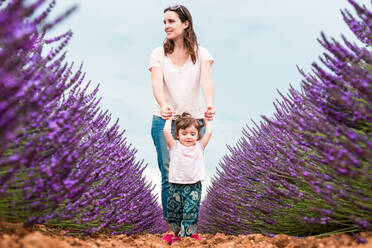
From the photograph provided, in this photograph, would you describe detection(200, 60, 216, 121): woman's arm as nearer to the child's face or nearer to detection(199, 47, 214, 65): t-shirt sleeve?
detection(199, 47, 214, 65): t-shirt sleeve

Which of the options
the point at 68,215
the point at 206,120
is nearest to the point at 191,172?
the point at 206,120

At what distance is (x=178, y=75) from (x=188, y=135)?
0.65 m

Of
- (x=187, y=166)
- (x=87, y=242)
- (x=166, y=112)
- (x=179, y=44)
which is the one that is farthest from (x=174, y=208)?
(x=179, y=44)

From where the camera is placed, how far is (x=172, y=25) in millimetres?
3865

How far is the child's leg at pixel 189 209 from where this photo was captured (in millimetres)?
3586

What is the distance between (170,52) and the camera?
401cm

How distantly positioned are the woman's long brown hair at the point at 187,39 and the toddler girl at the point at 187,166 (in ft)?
2.30

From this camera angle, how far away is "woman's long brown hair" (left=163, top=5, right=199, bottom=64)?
392 cm

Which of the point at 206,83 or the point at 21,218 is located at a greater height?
the point at 206,83

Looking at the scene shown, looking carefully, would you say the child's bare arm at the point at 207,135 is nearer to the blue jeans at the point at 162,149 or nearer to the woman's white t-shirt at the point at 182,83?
the blue jeans at the point at 162,149

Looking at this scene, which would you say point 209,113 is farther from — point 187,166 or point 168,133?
point 187,166

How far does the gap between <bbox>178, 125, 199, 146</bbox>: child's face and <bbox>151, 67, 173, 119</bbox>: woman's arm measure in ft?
0.64

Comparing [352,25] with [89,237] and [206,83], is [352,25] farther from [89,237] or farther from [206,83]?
[89,237]

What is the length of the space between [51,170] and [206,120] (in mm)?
2050
